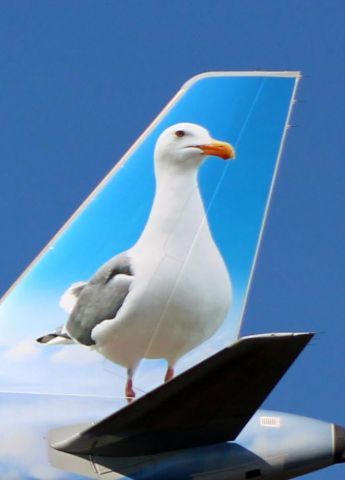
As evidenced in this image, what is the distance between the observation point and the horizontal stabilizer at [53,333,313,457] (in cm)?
1204

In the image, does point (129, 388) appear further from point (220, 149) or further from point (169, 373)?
point (220, 149)

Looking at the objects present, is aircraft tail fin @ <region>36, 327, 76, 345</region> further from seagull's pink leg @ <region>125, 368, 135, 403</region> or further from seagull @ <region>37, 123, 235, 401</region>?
seagull's pink leg @ <region>125, 368, 135, 403</region>

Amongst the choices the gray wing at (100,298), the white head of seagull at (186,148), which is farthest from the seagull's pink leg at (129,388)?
the white head of seagull at (186,148)

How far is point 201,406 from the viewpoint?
13.1 meters

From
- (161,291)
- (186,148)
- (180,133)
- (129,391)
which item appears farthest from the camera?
(180,133)

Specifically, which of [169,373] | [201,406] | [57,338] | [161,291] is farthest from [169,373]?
[201,406]

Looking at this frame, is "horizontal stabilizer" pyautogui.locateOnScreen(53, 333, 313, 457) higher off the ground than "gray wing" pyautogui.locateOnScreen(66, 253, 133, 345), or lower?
lower

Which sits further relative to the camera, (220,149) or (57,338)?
(220,149)

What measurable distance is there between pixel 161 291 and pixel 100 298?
0.69m

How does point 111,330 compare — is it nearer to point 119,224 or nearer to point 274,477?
point 119,224

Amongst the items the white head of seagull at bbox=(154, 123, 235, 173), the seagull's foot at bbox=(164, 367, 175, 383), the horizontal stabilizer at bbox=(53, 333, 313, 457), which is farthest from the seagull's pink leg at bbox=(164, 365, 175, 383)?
the white head of seagull at bbox=(154, 123, 235, 173)

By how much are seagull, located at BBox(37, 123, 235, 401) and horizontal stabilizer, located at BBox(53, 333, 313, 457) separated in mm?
1388

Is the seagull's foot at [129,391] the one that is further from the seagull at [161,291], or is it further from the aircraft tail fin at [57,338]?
the aircraft tail fin at [57,338]

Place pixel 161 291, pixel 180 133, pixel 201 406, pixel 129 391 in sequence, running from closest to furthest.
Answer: pixel 201 406
pixel 129 391
pixel 161 291
pixel 180 133
